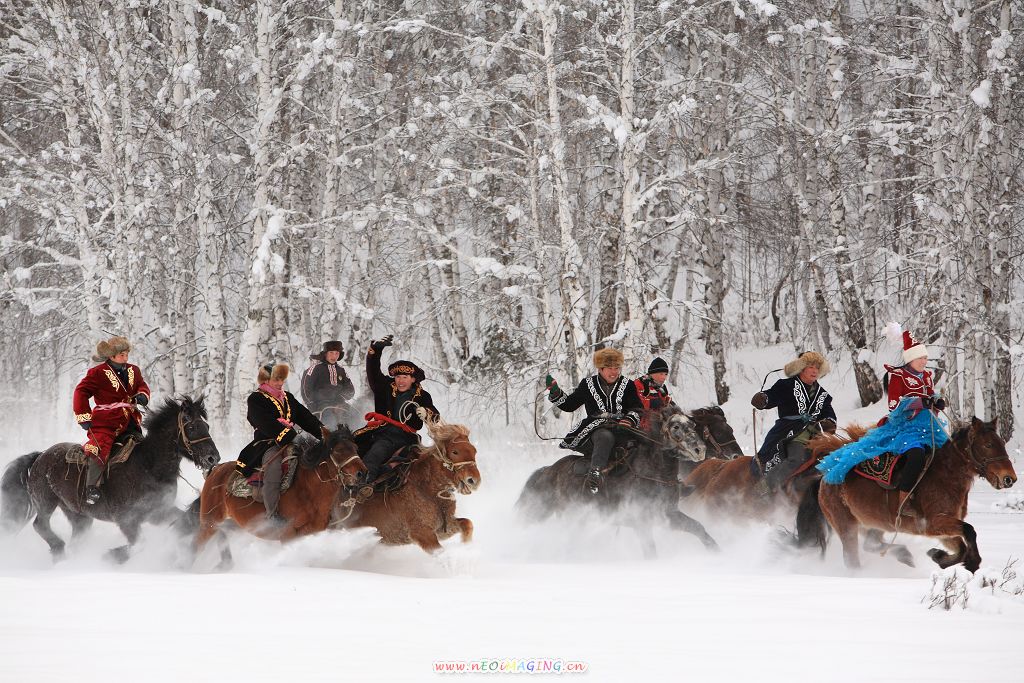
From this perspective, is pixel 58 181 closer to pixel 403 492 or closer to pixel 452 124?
pixel 452 124

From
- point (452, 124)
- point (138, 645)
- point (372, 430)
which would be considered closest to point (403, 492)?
point (372, 430)

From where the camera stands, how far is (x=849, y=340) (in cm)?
1986

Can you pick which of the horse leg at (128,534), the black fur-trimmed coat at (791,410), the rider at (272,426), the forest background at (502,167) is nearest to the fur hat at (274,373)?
the rider at (272,426)

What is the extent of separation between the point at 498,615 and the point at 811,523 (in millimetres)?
3766

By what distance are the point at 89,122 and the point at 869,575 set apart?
1593cm

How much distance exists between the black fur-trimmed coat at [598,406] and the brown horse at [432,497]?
1873 millimetres

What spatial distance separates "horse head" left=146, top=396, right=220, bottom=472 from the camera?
9586mm

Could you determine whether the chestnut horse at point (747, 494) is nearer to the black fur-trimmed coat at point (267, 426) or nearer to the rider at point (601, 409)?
the rider at point (601, 409)

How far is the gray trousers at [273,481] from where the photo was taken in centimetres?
→ 912

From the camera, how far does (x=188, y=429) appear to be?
31.9 ft

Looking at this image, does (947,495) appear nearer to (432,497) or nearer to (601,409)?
(601,409)

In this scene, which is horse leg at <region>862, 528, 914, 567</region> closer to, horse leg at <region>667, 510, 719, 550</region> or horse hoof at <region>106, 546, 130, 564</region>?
horse leg at <region>667, 510, 719, 550</region>

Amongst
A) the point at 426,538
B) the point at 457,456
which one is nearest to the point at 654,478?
the point at 457,456

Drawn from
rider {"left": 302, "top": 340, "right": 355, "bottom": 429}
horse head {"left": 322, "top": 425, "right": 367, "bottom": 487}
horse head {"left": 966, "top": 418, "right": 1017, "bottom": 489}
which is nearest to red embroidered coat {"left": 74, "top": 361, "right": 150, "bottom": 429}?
horse head {"left": 322, "top": 425, "right": 367, "bottom": 487}
